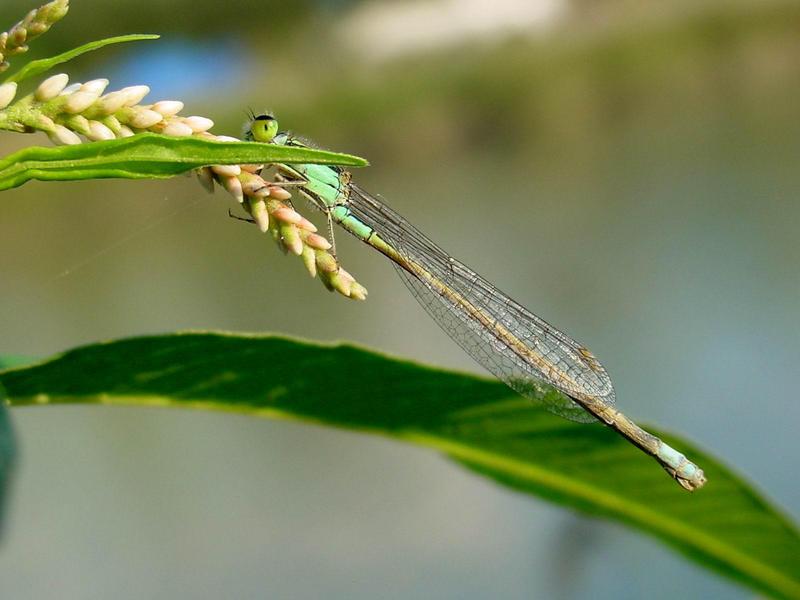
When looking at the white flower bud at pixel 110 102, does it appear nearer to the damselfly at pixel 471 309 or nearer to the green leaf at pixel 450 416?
the green leaf at pixel 450 416

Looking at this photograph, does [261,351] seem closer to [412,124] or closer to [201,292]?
[201,292]

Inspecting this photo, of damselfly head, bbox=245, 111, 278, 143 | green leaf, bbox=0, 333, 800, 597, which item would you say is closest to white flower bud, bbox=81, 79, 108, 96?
green leaf, bbox=0, 333, 800, 597

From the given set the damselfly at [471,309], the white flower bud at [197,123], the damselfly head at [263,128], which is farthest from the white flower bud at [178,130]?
the damselfly at [471,309]

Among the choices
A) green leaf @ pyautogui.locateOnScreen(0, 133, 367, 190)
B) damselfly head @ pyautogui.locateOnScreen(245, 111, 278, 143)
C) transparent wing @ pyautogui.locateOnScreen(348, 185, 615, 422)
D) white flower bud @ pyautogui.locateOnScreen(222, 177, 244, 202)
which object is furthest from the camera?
transparent wing @ pyautogui.locateOnScreen(348, 185, 615, 422)

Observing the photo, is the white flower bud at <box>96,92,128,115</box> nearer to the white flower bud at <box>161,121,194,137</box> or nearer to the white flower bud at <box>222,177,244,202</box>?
the white flower bud at <box>161,121,194,137</box>

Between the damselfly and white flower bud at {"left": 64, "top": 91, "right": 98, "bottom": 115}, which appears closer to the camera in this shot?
white flower bud at {"left": 64, "top": 91, "right": 98, "bottom": 115}

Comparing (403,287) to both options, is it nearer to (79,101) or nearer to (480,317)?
(480,317)

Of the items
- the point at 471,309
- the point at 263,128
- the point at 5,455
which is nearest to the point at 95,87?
the point at 5,455
